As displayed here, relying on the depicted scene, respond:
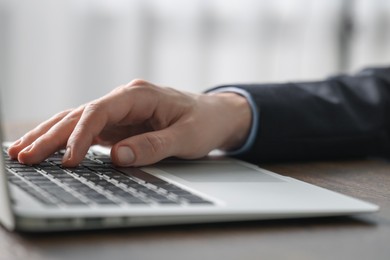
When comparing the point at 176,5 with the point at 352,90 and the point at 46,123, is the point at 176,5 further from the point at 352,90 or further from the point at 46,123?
the point at 46,123

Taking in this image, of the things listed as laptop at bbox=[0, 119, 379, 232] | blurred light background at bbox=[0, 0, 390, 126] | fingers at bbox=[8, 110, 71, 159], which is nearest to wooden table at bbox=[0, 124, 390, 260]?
laptop at bbox=[0, 119, 379, 232]

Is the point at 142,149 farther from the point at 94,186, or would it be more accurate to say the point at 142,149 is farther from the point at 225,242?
the point at 225,242

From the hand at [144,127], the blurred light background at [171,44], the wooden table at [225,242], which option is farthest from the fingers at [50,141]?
the blurred light background at [171,44]

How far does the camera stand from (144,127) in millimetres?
912

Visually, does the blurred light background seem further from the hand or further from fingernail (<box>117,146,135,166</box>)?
fingernail (<box>117,146,135,166</box>)

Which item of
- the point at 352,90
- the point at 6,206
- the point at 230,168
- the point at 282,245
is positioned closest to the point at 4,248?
the point at 6,206

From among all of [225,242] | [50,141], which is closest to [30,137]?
[50,141]

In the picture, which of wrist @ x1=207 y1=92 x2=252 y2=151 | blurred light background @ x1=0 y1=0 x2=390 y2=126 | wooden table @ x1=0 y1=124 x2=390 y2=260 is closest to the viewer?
wooden table @ x1=0 y1=124 x2=390 y2=260

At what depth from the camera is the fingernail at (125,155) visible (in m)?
0.76

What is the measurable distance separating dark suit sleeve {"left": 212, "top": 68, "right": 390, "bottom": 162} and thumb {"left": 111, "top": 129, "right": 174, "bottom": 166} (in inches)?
7.1

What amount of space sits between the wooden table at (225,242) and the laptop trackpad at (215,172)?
14cm

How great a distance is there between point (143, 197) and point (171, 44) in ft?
6.31

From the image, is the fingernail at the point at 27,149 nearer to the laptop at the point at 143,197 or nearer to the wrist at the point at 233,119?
the laptop at the point at 143,197

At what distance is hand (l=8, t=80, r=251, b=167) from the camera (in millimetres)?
773
